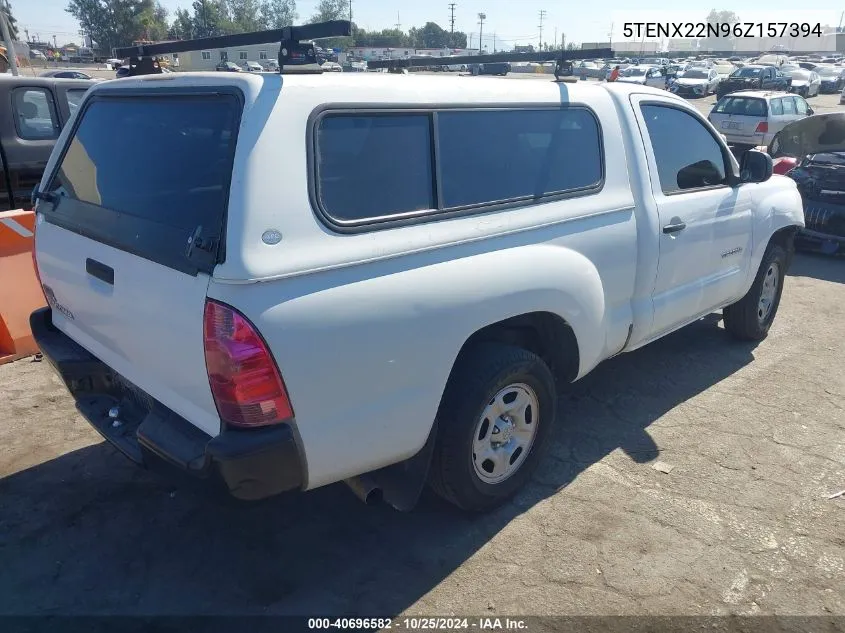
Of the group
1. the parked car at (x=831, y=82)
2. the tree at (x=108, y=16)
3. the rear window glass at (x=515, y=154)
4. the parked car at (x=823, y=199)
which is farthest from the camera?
the tree at (x=108, y=16)

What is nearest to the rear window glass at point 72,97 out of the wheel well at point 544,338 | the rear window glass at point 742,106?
the wheel well at point 544,338

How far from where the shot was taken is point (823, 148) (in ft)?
30.7

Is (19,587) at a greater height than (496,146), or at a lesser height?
lesser

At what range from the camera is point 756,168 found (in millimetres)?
4562

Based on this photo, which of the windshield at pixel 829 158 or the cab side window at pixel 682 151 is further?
the windshield at pixel 829 158

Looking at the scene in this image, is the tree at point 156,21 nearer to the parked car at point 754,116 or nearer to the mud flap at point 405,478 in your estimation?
the parked car at point 754,116

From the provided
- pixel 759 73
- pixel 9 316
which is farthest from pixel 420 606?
pixel 759 73

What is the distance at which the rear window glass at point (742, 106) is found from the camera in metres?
15.5

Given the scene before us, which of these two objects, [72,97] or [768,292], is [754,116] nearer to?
[768,292]

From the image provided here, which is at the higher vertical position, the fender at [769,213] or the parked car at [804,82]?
the fender at [769,213]

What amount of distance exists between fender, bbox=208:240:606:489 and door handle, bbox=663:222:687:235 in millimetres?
1222

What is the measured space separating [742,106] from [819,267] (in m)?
9.55

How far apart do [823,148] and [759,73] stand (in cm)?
2619

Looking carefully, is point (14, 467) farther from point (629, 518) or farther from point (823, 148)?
point (823, 148)
